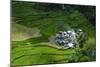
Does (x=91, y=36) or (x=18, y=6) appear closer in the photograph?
(x=18, y=6)

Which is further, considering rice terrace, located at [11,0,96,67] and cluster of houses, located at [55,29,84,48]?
cluster of houses, located at [55,29,84,48]

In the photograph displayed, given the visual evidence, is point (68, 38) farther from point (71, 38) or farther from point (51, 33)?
point (51, 33)

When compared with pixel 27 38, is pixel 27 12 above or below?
above

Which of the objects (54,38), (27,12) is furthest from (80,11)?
(27,12)

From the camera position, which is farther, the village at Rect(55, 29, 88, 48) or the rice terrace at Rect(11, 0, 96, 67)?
the village at Rect(55, 29, 88, 48)

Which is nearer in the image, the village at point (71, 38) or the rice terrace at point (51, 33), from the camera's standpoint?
the rice terrace at point (51, 33)

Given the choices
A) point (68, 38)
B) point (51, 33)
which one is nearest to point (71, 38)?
point (68, 38)

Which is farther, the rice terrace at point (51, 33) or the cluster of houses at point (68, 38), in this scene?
the cluster of houses at point (68, 38)

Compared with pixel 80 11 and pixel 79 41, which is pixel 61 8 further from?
pixel 79 41
